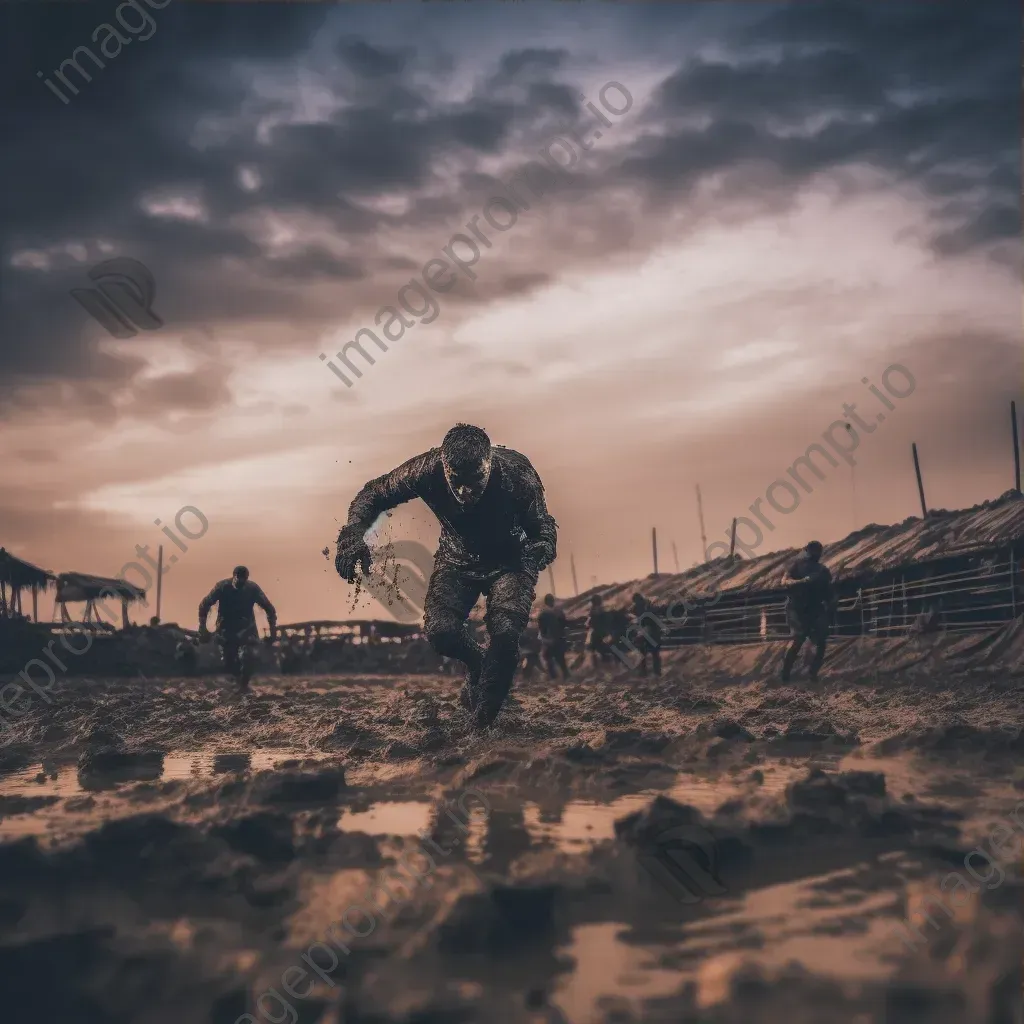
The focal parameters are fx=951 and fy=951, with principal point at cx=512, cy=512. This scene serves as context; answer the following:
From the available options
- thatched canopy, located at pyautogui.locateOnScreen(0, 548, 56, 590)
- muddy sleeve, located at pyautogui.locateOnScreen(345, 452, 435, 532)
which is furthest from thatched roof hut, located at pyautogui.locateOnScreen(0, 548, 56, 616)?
muddy sleeve, located at pyautogui.locateOnScreen(345, 452, 435, 532)

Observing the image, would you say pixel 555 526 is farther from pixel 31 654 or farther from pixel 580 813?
pixel 31 654

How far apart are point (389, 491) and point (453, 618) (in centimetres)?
93

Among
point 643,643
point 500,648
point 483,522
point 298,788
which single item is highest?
point 483,522

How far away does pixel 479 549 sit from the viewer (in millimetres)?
6074

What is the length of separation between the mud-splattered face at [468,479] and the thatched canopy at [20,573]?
2128 centimetres

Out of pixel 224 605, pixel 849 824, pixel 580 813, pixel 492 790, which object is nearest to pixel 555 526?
pixel 492 790

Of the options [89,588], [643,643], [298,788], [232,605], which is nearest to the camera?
[298,788]

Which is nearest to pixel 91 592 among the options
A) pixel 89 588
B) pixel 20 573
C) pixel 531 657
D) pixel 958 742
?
pixel 89 588

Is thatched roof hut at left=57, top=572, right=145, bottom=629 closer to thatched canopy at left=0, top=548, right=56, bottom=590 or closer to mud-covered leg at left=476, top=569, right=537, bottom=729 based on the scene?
thatched canopy at left=0, top=548, right=56, bottom=590

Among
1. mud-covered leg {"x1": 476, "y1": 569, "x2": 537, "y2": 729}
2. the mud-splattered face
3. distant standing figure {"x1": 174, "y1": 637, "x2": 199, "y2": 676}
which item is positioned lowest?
mud-covered leg {"x1": 476, "y1": 569, "x2": 537, "y2": 729}

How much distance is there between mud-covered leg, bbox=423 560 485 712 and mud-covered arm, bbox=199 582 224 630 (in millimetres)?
7280

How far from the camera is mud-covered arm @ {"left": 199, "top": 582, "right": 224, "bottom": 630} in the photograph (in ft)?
41.3

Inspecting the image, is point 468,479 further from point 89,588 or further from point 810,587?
point 89,588

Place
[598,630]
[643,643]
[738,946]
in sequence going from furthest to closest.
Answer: [598,630] < [643,643] < [738,946]
